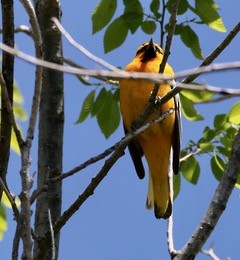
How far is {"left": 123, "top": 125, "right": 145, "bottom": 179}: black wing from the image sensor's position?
4801mm

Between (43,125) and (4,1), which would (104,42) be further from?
(4,1)

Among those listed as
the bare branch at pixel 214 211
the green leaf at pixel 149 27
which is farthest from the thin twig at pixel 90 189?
the green leaf at pixel 149 27

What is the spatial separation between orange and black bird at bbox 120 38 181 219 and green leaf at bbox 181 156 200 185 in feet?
1.66

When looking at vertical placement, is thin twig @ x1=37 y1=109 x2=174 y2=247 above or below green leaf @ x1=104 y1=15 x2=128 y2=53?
below

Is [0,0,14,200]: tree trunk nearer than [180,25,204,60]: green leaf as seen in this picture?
Yes

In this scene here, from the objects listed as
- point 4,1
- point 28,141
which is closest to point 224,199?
point 28,141

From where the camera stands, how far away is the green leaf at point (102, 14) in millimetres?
3482

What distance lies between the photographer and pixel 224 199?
305cm

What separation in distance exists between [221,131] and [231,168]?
2.45ft

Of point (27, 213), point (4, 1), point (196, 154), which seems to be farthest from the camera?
point (196, 154)

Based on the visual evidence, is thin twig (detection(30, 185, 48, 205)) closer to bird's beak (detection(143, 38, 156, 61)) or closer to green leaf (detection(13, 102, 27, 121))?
green leaf (detection(13, 102, 27, 121))

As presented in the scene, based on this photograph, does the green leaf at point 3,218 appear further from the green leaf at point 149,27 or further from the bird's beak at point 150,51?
the bird's beak at point 150,51

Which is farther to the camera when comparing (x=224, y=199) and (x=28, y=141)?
(x=224, y=199)

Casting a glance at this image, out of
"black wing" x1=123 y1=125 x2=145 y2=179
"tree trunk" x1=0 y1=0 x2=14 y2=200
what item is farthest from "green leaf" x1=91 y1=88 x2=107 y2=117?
"black wing" x1=123 y1=125 x2=145 y2=179
